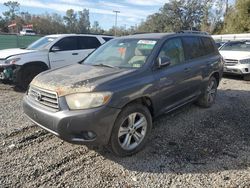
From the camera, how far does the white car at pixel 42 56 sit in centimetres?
707

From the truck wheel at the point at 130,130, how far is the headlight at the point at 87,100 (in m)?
0.35

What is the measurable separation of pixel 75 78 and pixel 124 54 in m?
1.14

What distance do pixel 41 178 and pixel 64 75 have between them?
147 centimetres

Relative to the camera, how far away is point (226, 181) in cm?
319

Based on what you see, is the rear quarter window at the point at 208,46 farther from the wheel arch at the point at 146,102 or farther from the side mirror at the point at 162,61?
the wheel arch at the point at 146,102

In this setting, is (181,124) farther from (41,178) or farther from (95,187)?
(41,178)

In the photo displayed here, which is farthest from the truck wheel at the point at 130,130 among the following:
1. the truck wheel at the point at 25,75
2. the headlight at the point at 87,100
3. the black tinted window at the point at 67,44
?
the black tinted window at the point at 67,44

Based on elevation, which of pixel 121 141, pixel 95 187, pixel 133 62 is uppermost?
pixel 133 62

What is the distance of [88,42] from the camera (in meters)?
8.90

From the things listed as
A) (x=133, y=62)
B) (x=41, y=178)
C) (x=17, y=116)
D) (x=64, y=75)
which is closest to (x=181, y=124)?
(x=133, y=62)

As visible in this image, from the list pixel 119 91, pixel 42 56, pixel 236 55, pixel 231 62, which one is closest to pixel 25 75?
pixel 42 56

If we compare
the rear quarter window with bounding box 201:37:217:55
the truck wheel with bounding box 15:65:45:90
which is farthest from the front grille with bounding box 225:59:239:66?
the truck wheel with bounding box 15:65:45:90

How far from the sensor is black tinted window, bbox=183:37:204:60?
5.09 m

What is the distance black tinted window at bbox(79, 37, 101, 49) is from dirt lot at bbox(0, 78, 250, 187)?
4133 mm
